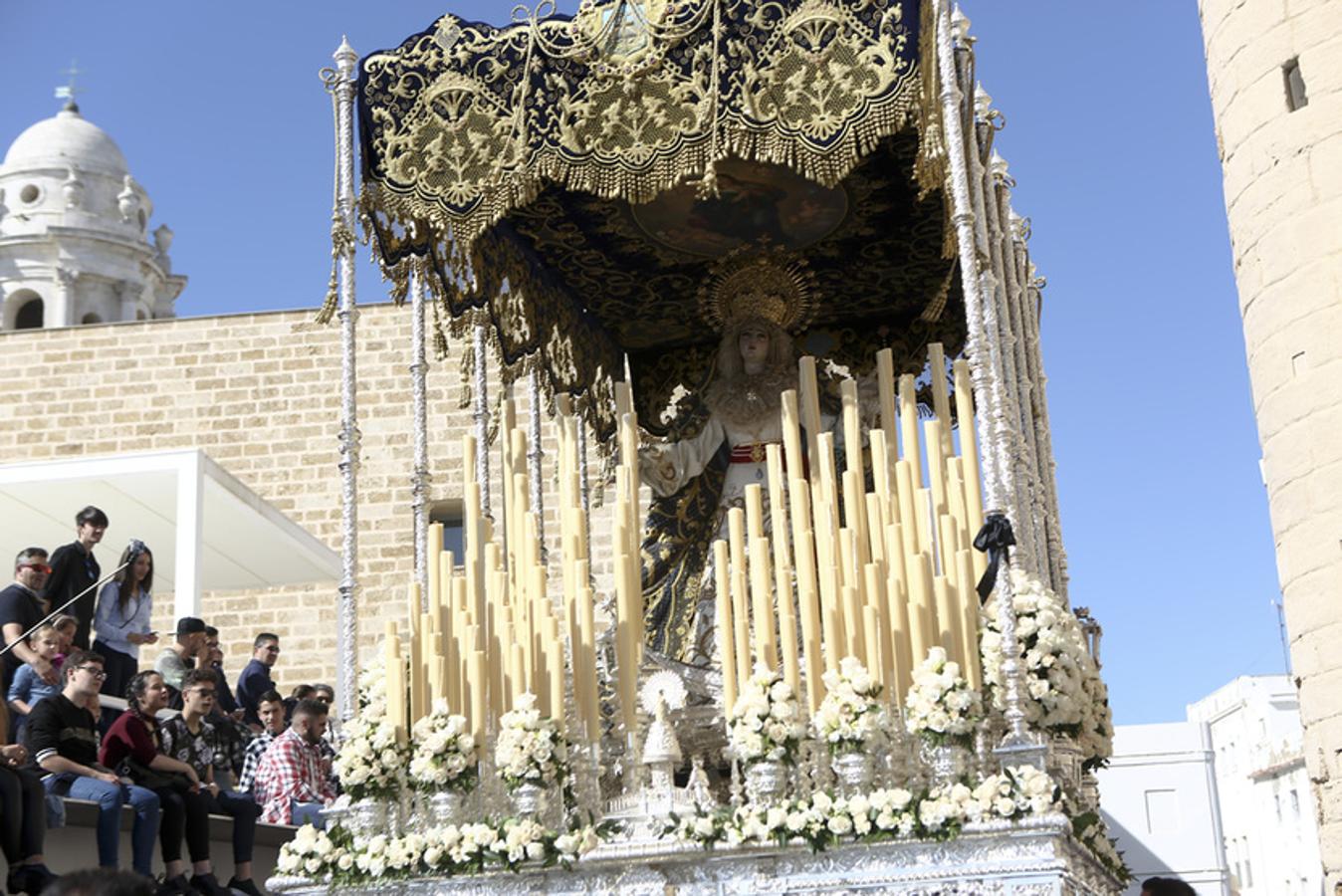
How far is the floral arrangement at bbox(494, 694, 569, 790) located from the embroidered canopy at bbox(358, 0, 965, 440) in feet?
7.75

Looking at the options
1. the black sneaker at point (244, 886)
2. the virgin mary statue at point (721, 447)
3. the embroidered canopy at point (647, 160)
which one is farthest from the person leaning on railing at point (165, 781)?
the embroidered canopy at point (647, 160)

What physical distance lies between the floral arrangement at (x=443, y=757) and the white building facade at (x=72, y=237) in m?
30.0

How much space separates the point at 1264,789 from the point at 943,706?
121 ft

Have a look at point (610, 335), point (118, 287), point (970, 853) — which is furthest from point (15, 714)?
point (118, 287)

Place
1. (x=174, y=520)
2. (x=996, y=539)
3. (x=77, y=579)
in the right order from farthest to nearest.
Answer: (x=174, y=520) → (x=77, y=579) → (x=996, y=539)

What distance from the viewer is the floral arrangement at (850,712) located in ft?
23.9

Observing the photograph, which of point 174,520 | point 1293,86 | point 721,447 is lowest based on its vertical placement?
point 721,447

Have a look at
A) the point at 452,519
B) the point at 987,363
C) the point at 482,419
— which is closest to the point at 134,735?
the point at 482,419

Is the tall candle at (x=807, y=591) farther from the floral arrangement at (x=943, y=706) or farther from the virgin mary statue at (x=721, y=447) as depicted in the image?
the virgin mary statue at (x=721, y=447)

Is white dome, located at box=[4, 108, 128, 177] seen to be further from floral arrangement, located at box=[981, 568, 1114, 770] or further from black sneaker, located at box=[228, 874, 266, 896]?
floral arrangement, located at box=[981, 568, 1114, 770]

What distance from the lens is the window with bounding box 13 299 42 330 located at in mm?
37406

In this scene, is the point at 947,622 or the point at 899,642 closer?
the point at 947,622

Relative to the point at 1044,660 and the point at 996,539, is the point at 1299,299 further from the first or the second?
the point at 996,539

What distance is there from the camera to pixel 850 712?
7309mm
